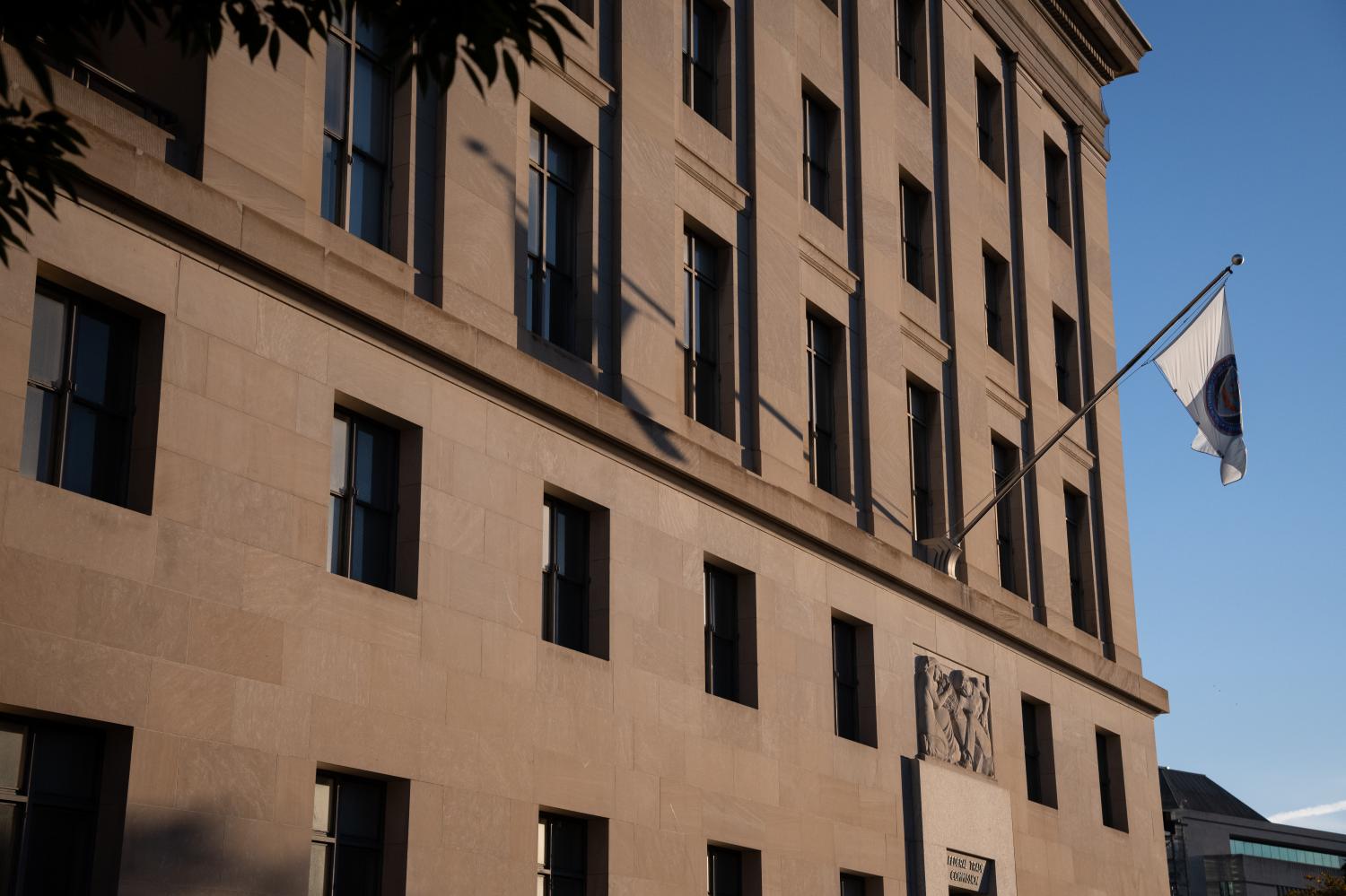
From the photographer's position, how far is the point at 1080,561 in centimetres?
3878

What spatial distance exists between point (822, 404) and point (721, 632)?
237 inches

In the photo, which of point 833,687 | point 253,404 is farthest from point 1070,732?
point 253,404

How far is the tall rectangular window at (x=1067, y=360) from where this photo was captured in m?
39.6

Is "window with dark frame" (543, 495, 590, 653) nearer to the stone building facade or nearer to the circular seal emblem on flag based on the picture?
the stone building facade

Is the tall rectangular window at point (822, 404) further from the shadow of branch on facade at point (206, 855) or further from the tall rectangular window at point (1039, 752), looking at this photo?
the shadow of branch on facade at point (206, 855)

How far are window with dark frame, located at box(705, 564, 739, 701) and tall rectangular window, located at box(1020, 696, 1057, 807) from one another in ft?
33.6

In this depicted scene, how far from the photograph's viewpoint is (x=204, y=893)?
15.9 meters

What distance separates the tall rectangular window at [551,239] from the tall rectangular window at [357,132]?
2.64m

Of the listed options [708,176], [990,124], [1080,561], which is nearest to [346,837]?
[708,176]

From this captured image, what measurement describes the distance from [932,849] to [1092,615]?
11.6m

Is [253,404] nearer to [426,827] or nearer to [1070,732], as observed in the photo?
[426,827]

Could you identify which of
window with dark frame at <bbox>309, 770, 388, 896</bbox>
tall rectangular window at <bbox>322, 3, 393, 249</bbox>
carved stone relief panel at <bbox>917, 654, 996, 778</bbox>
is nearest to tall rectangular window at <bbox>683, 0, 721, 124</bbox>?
tall rectangular window at <bbox>322, 3, 393, 249</bbox>

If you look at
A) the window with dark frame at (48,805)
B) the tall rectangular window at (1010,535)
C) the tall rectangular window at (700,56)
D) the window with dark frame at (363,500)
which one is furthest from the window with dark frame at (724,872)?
the tall rectangular window at (1010,535)

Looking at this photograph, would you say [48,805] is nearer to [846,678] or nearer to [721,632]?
[721,632]
